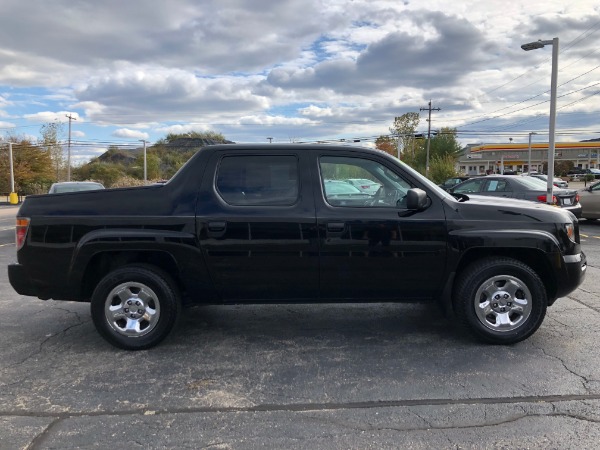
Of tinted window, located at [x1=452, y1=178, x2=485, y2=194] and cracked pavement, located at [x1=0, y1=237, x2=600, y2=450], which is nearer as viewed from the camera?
cracked pavement, located at [x1=0, y1=237, x2=600, y2=450]

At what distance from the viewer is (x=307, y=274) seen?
4258 millimetres

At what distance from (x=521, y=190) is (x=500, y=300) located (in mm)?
9195

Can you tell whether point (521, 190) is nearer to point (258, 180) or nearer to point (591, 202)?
point (591, 202)

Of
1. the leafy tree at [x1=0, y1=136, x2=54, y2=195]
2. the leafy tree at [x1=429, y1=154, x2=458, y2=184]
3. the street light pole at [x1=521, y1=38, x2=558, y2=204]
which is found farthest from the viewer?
the leafy tree at [x1=0, y1=136, x2=54, y2=195]

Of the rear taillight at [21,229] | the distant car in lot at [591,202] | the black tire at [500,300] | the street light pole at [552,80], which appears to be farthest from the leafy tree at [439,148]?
the rear taillight at [21,229]

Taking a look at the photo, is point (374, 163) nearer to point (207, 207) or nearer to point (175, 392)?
point (207, 207)

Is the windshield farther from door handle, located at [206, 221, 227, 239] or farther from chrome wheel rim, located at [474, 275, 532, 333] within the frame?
door handle, located at [206, 221, 227, 239]

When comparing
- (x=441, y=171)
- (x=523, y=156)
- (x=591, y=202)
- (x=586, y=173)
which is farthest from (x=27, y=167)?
(x=523, y=156)

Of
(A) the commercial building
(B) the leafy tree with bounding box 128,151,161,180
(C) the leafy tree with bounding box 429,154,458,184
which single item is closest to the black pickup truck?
(C) the leafy tree with bounding box 429,154,458,184

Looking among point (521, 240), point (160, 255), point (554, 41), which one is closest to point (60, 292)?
point (160, 255)

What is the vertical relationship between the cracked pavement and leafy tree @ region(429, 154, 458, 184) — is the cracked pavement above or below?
below

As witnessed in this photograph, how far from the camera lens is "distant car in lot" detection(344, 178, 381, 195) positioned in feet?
14.4

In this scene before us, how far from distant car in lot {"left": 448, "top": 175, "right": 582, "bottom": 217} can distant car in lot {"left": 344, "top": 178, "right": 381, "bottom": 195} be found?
26.9 ft

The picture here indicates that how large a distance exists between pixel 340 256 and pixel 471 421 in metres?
1.68
